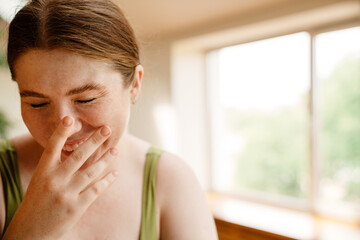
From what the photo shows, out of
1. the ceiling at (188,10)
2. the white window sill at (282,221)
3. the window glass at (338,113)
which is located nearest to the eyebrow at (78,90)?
the ceiling at (188,10)

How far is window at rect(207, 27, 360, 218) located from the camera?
2141 millimetres

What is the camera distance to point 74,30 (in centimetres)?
63

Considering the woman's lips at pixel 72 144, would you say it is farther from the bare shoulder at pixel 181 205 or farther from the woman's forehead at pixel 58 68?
the bare shoulder at pixel 181 205

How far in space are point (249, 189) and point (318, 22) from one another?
1498 mm

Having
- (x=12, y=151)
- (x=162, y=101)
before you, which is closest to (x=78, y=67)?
(x=12, y=151)

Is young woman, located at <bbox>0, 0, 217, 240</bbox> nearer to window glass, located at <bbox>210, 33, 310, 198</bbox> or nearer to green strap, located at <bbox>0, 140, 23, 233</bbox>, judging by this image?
green strap, located at <bbox>0, 140, 23, 233</bbox>

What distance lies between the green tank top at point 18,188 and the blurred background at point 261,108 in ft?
2.85

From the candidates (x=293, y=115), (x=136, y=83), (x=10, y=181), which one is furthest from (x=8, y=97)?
(x=293, y=115)

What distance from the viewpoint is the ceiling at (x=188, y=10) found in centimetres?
206

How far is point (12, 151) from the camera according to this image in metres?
0.83

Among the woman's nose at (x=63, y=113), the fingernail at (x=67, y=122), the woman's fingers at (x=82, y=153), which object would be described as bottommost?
the woman's fingers at (x=82, y=153)

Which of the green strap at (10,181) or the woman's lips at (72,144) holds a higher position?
the woman's lips at (72,144)

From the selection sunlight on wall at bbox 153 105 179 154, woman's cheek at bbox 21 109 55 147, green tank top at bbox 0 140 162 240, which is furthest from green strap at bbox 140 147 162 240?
sunlight on wall at bbox 153 105 179 154

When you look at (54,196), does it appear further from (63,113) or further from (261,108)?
(261,108)
